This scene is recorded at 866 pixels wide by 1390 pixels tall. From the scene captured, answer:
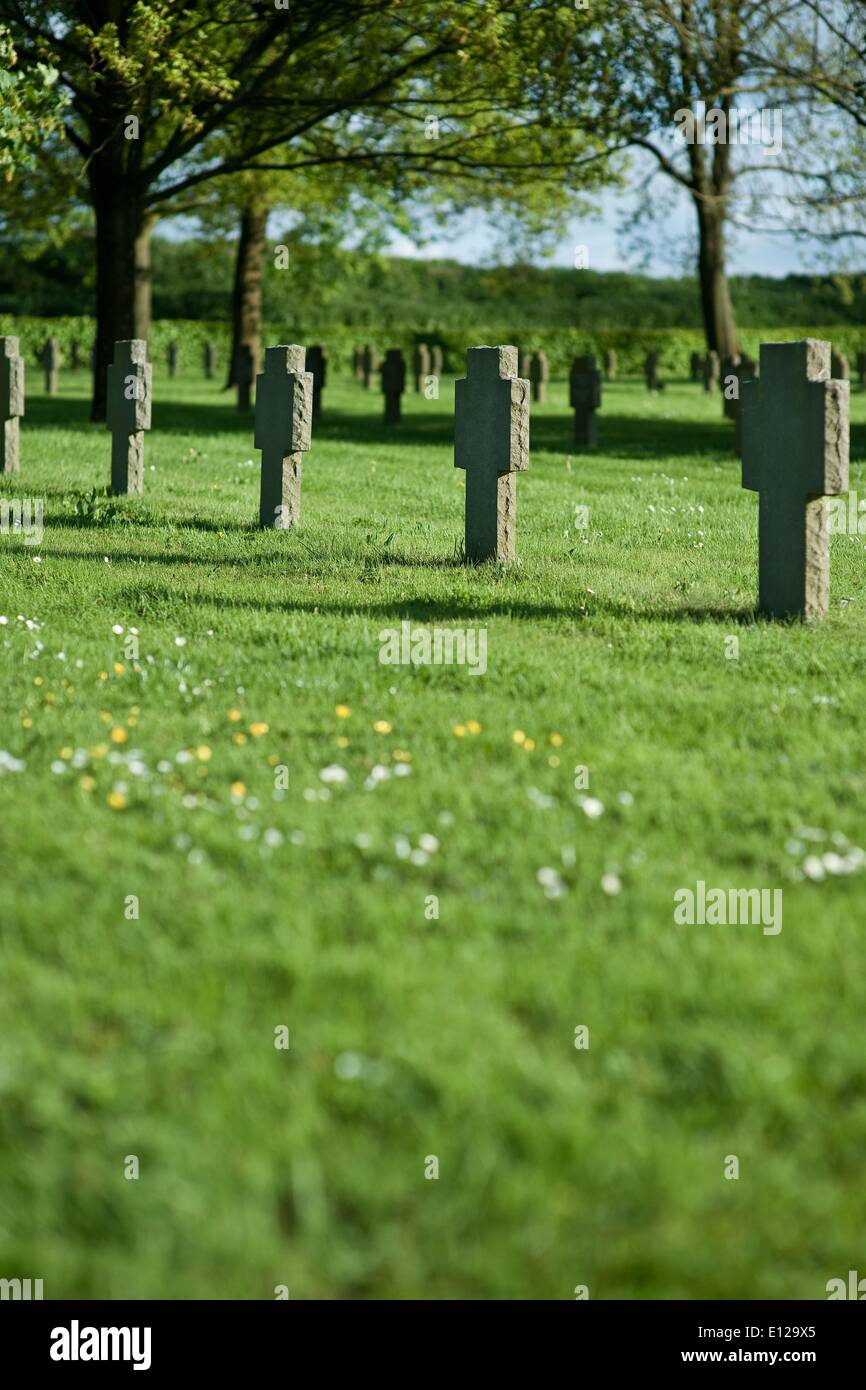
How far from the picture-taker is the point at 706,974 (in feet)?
13.5

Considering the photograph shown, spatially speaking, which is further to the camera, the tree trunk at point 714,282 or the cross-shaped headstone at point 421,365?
the cross-shaped headstone at point 421,365

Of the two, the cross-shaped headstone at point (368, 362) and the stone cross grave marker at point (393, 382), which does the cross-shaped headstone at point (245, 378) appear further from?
the cross-shaped headstone at point (368, 362)

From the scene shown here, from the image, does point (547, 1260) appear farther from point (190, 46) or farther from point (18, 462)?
point (190, 46)

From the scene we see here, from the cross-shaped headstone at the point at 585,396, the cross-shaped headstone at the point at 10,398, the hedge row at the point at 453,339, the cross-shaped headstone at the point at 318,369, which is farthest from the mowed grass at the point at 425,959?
the hedge row at the point at 453,339

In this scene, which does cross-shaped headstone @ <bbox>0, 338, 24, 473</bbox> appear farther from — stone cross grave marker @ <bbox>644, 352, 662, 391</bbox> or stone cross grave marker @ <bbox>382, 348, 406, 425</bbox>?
stone cross grave marker @ <bbox>644, 352, 662, 391</bbox>

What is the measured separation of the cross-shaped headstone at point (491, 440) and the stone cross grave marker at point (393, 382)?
1531cm

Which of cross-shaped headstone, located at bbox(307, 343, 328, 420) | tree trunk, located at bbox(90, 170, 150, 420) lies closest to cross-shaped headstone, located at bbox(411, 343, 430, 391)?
cross-shaped headstone, located at bbox(307, 343, 328, 420)

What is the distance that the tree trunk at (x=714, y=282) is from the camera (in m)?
34.6

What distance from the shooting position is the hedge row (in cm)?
4925

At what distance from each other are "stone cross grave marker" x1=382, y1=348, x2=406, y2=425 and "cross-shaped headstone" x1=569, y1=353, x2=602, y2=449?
4.42 m

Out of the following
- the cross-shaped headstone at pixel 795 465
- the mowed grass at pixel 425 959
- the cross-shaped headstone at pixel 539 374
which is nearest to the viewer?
the mowed grass at pixel 425 959

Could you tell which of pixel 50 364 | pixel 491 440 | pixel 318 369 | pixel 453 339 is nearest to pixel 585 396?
pixel 318 369
